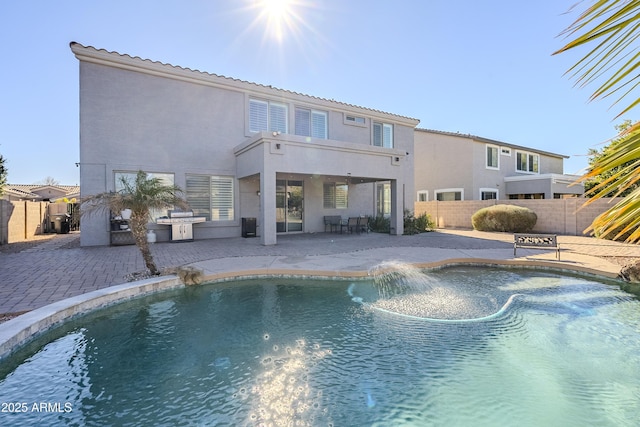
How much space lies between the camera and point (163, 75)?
1225 centimetres

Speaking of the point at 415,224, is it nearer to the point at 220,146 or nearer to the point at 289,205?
the point at 289,205

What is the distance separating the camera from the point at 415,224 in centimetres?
1587

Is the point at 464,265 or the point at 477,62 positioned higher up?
the point at 477,62

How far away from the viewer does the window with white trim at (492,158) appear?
75.1ft

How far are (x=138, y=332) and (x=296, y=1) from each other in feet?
29.6

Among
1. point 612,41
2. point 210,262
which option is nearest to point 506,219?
point 210,262

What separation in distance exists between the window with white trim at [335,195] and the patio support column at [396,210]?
127 inches

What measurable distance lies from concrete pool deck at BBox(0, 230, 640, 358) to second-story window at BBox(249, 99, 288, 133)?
16.9 feet

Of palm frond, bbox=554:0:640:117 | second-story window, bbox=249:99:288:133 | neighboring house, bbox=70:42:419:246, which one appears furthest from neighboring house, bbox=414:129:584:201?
palm frond, bbox=554:0:640:117

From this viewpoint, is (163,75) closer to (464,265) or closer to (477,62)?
(477,62)

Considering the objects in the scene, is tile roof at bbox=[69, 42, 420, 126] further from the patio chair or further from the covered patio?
the patio chair

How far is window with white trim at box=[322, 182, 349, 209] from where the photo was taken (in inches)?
643


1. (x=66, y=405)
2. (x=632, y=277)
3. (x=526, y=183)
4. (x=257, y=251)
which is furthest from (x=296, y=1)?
(x=526, y=183)

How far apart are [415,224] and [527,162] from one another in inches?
654
